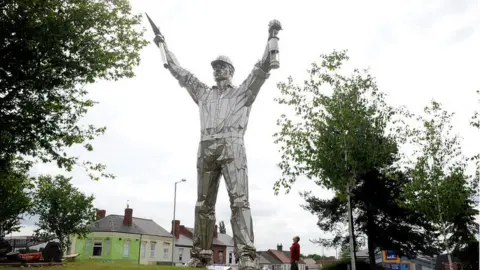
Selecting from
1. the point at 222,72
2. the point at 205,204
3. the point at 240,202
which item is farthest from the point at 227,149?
the point at 222,72

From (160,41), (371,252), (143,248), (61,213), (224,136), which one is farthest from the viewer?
(143,248)

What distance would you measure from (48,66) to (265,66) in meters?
7.16

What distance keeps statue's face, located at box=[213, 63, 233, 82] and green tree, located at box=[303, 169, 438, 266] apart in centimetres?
1750

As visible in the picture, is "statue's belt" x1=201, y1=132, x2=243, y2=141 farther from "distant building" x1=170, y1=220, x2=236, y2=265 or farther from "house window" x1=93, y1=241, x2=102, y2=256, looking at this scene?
"distant building" x1=170, y1=220, x2=236, y2=265

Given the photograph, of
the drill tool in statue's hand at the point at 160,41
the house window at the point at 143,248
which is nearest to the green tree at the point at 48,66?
the drill tool in statue's hand at the point at 160,41

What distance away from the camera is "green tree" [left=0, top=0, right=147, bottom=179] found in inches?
496

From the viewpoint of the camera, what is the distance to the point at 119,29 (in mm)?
16703

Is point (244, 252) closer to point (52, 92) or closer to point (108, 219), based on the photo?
point (52, 92)

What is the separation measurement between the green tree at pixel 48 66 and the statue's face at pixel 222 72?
5.40 metres

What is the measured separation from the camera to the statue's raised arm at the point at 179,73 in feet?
37.2

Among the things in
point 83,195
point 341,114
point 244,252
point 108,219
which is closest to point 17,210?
point 83,195

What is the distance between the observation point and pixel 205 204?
412 inches

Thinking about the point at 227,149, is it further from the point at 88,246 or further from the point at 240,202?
the point at 88,246

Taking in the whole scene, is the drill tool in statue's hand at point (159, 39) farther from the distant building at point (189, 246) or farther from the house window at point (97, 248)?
the distant building at point (189, 246)
